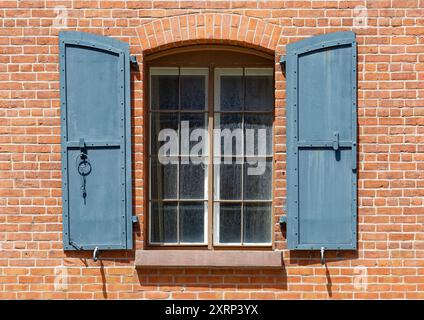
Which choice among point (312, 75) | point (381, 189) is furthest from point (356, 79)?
point (381, 189)

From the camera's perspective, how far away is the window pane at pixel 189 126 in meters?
7.55

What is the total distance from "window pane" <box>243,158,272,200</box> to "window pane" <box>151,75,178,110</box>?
2.87 feet

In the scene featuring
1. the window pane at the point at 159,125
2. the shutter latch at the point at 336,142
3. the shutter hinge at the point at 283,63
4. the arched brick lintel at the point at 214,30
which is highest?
the arched brick lintel at the point at 214,30

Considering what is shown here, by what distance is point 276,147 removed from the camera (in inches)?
290

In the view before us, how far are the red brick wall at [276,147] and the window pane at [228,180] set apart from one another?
397 millimetres

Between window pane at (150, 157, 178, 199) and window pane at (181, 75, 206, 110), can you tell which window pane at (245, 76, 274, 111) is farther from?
window pane at (150, 157, 178, 199)

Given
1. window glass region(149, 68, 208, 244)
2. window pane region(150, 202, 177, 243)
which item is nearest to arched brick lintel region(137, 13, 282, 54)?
window glass region(149, 68, 208, 244)

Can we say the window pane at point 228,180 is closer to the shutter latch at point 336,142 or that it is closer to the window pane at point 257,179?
the window pane at point 257,179

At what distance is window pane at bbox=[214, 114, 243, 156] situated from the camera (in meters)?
7.55

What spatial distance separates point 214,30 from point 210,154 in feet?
3.63

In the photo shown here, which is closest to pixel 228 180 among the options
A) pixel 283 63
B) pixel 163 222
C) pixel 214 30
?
pixel 163 222

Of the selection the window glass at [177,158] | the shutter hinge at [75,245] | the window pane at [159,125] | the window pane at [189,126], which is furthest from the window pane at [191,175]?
the shutter hinge at [75,245]

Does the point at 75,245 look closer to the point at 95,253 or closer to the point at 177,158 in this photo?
the point at 95,253

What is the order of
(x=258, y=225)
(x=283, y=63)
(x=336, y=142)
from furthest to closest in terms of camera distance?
(x=258, y=225) → (x=283, y=63) → (x=336, y=142)
